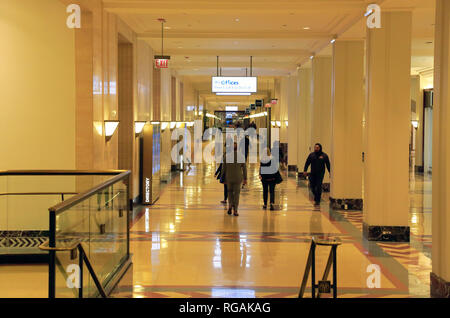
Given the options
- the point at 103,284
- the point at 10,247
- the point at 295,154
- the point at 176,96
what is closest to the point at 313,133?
the point at 295,154

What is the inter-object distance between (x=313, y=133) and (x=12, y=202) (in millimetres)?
8822

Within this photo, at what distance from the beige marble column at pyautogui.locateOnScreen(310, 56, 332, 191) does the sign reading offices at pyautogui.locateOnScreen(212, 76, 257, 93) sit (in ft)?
12.2

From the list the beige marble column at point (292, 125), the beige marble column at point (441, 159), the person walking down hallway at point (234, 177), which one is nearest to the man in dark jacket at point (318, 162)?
the person walking down hallway at point (234, 177)

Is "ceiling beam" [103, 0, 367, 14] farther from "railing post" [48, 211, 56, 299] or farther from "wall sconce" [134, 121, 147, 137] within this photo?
"railing post" [48, 211, 56, 299]

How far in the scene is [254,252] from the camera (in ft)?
24.7

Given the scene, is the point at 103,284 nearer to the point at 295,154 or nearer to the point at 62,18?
the point at 62,18

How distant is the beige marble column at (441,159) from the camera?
17.3 ft

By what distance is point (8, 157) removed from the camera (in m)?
8.60

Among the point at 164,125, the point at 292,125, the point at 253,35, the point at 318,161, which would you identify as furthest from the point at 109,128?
the point at 292,125

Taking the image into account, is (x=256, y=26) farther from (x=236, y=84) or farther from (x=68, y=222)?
(x=68, y=222)

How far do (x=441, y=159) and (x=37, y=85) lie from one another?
20.5 ft

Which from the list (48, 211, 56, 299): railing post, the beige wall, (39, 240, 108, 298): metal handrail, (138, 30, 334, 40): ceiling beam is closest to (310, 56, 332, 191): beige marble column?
(138, 30, 334, 40): ceiling beam

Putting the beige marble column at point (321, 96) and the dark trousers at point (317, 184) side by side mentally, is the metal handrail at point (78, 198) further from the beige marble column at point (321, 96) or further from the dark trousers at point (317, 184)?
the beige marble column at point (321, 96)
